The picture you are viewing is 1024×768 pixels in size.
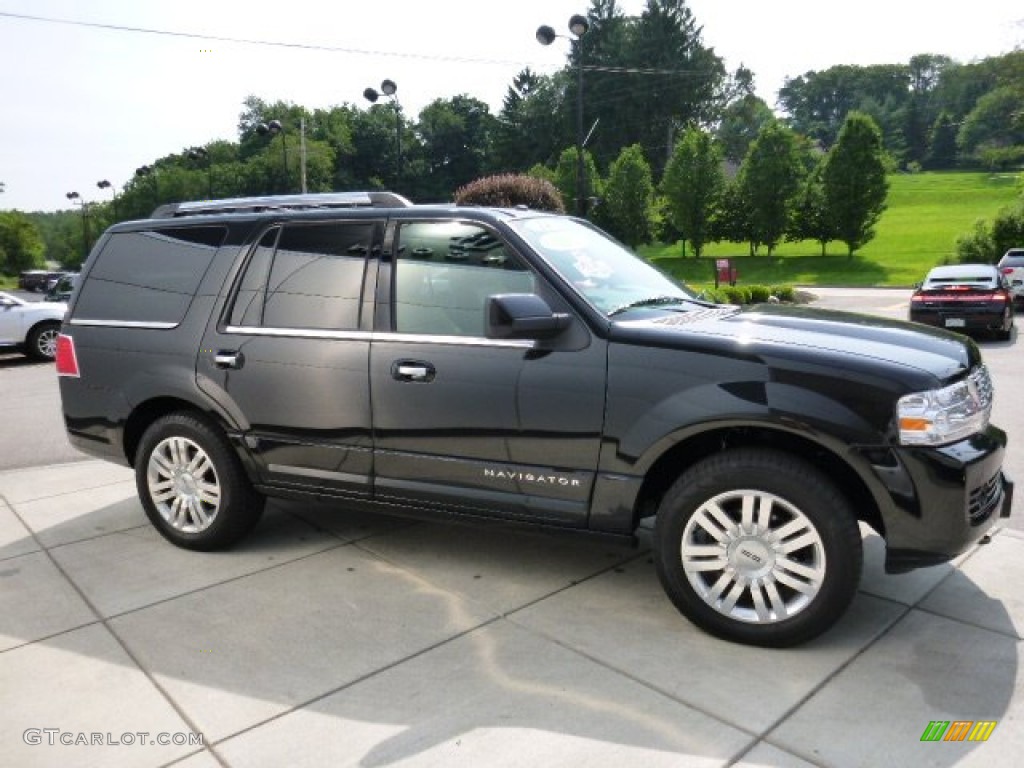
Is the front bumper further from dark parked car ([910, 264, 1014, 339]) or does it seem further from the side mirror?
dark parked car ([910, 264, 1014, 339])

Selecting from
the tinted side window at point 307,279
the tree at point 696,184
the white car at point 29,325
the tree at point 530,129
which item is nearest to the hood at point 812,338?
the tinted side window at point 307,279

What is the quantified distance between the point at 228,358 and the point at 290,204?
95 cm

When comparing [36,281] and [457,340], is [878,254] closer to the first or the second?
[457,340]

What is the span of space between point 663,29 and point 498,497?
8583 cm

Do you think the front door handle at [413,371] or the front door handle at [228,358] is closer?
the front door handle at [413,371]

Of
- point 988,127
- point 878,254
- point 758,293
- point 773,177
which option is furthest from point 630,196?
point 988,127

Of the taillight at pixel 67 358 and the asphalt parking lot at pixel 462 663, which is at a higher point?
the taillight at pixel 67 358

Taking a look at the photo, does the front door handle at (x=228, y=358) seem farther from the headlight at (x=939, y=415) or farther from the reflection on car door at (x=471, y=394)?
the headlight at (x=939, y=415)

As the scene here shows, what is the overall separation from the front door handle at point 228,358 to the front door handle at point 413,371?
0.92m

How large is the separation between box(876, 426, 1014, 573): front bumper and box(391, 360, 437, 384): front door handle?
189 cm

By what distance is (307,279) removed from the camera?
3953 mm

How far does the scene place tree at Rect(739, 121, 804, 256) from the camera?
38062 millimetres

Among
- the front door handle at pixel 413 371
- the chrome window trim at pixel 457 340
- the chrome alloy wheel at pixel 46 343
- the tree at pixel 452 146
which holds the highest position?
the tree at pixel 452 146

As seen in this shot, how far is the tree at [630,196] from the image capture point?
45031 millimetres
